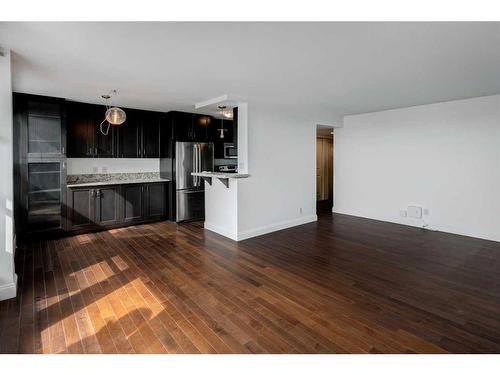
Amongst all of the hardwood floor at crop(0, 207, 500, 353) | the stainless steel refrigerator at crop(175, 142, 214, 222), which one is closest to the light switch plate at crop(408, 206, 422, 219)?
the hardwood floor at crop(0, 207, 500, 353)

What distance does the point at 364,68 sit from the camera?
313cm

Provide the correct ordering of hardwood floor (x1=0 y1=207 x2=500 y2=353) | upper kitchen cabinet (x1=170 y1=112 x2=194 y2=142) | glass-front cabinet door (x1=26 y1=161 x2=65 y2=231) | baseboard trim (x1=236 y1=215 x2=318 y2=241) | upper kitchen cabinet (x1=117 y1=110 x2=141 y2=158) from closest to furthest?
hardwood floor (x1=0 y1=207 x2=500 y2=353)
glass-front cabinet door (x1=26 y1=161 x2=65 y2=231)
baseboard trim (x1=236 y1=215 x2=318 y2=241)
upper kitchen cabinet (x1=117 y1=110 x2=141 y2=158)
upper kitchen cabinet (x1=170 y1=112 x2=194 y2=142)

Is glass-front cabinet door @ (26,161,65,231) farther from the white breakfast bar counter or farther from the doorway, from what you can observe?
the doorway

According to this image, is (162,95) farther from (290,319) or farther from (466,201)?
(466,201)

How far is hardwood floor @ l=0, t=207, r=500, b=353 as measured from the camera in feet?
6.78

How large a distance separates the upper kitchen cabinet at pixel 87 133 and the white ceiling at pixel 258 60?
54 cm

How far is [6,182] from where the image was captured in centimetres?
264

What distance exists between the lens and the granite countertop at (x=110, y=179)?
17.3 ft

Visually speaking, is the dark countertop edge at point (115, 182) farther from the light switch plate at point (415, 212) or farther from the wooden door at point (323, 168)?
the light switch plate at point (415, 212)

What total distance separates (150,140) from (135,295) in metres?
3.99

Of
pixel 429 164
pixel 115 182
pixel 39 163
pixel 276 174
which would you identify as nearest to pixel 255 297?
pixel 276 174

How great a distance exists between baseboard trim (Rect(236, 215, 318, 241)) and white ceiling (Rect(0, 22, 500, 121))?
220 centimetres

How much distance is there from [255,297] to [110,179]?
4470 mm
